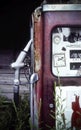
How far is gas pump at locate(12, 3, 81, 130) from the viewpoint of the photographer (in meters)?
5.54

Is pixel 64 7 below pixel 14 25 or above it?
below

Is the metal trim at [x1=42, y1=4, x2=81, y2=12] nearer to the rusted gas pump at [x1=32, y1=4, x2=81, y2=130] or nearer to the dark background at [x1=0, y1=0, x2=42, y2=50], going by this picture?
the rusted gas pump at [x1=32, y1=4, x2=81, y2=130]

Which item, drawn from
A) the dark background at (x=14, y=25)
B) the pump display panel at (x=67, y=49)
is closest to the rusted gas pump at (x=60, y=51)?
the pump display panel at (x=67, y=49)

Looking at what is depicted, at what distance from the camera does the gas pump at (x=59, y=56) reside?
554 cm

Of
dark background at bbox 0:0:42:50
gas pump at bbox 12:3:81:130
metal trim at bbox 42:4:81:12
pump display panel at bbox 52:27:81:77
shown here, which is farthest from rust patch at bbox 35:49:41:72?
dark background at bbox 0:0:42:50

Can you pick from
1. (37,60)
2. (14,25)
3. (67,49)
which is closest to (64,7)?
(67,49)

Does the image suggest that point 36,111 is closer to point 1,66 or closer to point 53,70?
point 53,70

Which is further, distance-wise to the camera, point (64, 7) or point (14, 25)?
point (14, 25)

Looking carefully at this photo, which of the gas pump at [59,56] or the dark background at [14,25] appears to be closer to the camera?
the gas pump at [59,56]

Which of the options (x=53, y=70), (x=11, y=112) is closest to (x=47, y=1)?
(x=53, y=70)

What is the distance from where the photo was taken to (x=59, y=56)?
5559 millimetres

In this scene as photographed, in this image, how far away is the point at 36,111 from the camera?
5.70m

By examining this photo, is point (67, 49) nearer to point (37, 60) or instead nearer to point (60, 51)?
point (60, 51)

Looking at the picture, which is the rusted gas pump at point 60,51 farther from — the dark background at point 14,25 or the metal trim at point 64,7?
the dark background at point 14,25
